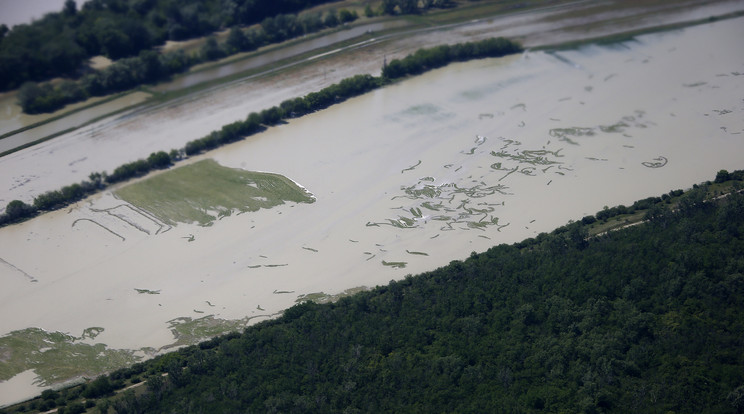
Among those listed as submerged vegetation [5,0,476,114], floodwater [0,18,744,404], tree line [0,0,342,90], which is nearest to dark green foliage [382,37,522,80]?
floodwater [0,18,744,404]

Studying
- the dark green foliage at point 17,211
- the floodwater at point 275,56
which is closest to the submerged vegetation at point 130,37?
the floodwater at point 275,56

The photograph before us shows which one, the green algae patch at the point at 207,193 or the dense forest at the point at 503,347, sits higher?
the green algae patch at the point at 207,193

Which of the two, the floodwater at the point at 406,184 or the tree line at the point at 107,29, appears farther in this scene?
the tree line at the point at 107,29

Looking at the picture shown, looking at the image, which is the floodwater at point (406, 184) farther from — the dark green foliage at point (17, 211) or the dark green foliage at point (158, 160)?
the dark green foliage at point (158, 160)

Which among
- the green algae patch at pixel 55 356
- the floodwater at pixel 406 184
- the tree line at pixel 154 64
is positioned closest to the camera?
the green algae patch at pixel 55 356

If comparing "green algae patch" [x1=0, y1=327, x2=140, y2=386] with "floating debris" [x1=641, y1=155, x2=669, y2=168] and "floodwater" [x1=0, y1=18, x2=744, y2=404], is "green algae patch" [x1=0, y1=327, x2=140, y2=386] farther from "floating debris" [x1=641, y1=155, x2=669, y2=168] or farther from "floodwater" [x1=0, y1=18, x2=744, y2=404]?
"floating debris" [x1=641, y1=155, x2=669, y2=168]

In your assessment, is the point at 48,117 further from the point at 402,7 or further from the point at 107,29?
the point at 402,7
